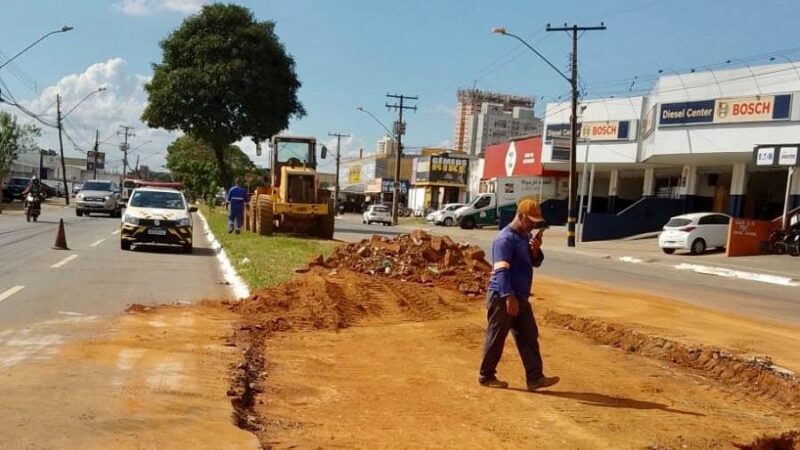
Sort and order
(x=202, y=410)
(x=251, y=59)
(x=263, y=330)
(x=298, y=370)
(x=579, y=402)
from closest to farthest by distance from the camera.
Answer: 1. (x=202, y=410)
2. (x=579, y=402)
3. (x=298, y=370)
4. (x=263, y=330)
5. (x=251, y=59)

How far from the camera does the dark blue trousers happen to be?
22.8ft

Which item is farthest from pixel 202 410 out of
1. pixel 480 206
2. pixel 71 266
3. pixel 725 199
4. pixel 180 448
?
pixel 480 206

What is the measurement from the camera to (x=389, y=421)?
574cm

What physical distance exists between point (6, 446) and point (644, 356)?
283 inches

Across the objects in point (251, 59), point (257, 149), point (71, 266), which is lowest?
point (71, 266)

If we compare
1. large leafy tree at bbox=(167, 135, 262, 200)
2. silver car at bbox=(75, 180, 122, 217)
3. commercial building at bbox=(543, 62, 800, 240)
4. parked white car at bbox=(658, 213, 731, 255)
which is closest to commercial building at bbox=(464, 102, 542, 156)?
large leafy tree at bbox=(167, 135, 262, 200)

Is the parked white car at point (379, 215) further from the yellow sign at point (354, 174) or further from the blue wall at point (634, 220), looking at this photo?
the yellow sign at point (354, 174)

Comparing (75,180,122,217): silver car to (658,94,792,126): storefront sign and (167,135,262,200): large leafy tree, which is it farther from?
(658,94,792,126): storefront sign

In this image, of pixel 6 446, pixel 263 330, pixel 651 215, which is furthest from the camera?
pixel 651 215

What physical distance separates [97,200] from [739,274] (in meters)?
29.9

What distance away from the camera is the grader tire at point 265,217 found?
2514 cm

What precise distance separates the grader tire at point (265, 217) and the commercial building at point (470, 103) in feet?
304

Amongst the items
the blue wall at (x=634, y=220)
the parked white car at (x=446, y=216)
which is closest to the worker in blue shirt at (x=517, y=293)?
the blue wall at (x=634, y=220)

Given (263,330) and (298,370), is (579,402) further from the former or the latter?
(263,330)
